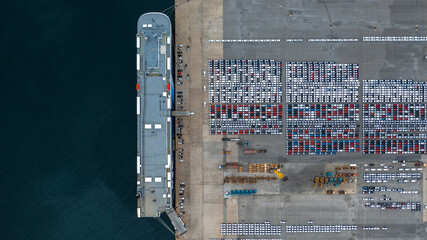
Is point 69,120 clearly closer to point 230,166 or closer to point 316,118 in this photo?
point 230,166

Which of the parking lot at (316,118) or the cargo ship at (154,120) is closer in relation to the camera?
the cargo ship at (154,120)

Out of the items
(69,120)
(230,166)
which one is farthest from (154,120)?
(69,120)

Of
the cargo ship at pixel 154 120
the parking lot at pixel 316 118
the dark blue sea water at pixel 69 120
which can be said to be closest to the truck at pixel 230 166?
the parking lot at pixel 316 118

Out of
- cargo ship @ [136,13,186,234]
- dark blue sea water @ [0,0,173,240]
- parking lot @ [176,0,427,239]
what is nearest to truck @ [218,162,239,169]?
parking lot @ [176,0,427,239]

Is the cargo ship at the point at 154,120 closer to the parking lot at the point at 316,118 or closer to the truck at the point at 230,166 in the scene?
the parking lot at the point at 316,118

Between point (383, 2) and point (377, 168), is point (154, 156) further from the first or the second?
point (383, 2)

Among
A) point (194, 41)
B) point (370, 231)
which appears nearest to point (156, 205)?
point (194, 41)

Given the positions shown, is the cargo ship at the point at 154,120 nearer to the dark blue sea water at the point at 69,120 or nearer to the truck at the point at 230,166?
the dark blue sea water at the point at 69,120
